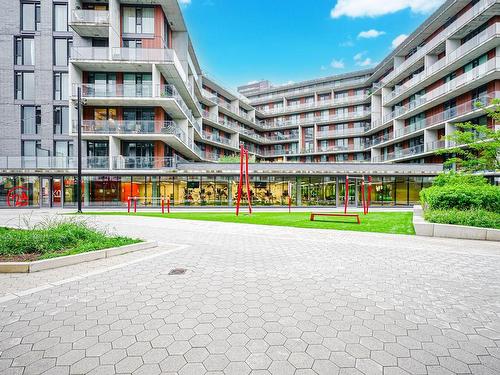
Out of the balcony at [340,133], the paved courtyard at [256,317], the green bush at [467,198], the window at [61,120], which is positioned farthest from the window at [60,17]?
the balcony at [340,133]

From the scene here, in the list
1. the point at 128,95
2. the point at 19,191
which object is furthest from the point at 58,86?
the point at 19,191

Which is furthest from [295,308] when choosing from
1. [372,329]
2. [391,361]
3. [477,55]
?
[477,55]

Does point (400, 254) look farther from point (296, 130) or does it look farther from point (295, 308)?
point (296, 130)

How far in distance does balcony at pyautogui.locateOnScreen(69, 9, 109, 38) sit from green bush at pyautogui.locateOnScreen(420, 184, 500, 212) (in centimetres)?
3185

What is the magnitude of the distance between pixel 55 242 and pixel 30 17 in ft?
123

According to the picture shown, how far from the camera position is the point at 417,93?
37.3m

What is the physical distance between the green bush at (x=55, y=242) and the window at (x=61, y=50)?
31622 millimetres

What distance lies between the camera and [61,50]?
1200 inches

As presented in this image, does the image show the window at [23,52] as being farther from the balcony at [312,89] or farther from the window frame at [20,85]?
the balcony at [312,89]

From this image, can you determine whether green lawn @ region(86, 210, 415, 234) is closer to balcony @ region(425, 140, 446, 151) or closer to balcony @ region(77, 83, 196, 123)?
balcony @ region(77, 83, 196, 123)

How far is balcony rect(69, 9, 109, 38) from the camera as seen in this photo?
26.8 meters

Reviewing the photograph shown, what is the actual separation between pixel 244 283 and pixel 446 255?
5595 millimetres

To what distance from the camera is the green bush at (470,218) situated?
9.35 metres

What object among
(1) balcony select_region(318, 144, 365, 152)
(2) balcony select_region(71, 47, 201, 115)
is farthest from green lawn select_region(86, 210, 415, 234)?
(1) balcony select_region(318, 144, 365, 152)
